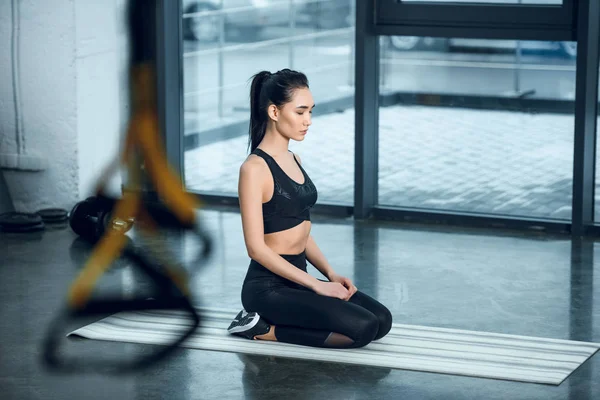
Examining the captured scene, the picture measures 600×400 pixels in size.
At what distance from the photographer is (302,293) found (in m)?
4.07

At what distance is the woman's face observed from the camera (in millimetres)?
4066

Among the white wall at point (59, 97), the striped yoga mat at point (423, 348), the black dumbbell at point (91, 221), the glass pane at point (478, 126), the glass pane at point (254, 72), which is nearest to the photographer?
the striped yoga mat at point (423, 348)

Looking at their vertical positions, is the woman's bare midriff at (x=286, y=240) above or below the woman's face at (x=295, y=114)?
below

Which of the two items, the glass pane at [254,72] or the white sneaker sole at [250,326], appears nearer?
the white sneaker sole at [250,326]

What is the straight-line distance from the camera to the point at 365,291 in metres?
5.00

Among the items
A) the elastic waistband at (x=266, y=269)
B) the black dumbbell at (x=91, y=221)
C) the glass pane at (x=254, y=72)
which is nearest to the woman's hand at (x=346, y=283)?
the elastic waistband at (x=266, y=269)

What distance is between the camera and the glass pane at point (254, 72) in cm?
652

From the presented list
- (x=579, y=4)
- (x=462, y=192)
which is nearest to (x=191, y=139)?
(x=462, y=192)

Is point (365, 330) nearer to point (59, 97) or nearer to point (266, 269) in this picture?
point (266, 269)

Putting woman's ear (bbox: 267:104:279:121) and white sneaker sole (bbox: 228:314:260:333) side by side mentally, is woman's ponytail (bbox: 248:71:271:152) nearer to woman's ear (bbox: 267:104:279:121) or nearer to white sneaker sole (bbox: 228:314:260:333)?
woman's ear (bbox: 267:104:279:121)

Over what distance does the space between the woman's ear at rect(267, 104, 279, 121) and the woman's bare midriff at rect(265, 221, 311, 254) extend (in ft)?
1.37

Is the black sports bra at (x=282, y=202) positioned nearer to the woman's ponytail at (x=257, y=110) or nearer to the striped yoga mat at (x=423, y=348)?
the woman's ponytail at (x=257, y=110)

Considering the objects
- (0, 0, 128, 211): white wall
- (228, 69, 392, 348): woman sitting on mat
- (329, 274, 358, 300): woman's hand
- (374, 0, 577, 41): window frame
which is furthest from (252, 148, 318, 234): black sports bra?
(0, 0, 128, 211): white wall

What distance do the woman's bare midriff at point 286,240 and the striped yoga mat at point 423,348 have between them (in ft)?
1.16
